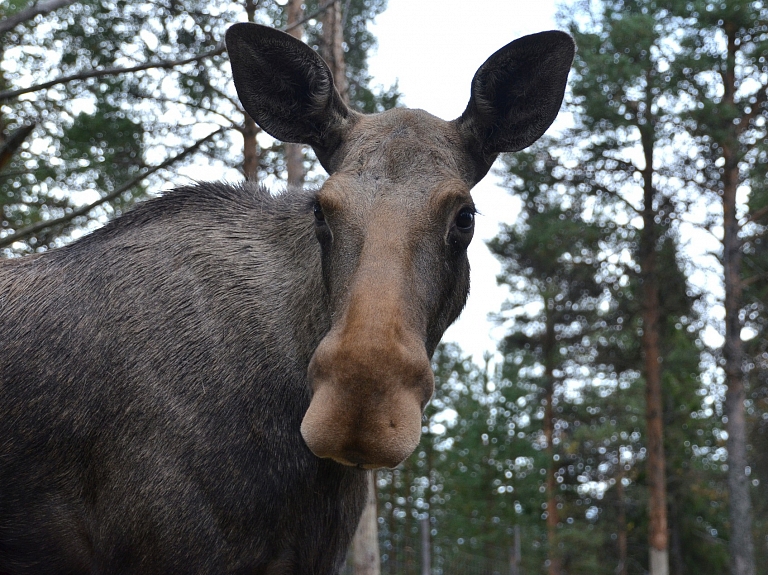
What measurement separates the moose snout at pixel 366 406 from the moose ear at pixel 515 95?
1586 mm

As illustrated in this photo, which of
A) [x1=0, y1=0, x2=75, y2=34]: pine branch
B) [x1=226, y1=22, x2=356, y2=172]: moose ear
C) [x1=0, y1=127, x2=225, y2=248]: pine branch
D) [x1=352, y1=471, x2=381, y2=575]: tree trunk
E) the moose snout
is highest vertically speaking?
[x1=226, y1=22, x2=356, y2=172]: moose ear

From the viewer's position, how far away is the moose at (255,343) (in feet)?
8.79

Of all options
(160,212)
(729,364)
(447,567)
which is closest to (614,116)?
(729,364)

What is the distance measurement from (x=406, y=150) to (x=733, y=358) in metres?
18.3

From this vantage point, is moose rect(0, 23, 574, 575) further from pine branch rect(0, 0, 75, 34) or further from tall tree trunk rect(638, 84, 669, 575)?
tall tree trunk rect(638, 84, 669, 575)

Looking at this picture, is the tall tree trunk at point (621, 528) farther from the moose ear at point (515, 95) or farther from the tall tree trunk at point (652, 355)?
the moose ear at point (515, 95)

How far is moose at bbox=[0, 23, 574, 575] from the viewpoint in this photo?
105 inches

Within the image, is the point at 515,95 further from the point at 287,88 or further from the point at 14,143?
the point at 14,143

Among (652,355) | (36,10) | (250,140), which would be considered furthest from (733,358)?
(36,10)

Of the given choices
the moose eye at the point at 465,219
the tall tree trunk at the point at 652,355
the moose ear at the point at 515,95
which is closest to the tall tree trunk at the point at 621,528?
the tall tree trunk at the point at 652,355

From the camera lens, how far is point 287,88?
12.2 feet

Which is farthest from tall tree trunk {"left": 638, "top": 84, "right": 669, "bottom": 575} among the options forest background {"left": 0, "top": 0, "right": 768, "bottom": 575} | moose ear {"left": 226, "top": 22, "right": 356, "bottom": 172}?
moose ear {"left": 226, "top": 22, "right": 356, "bottom": 172}

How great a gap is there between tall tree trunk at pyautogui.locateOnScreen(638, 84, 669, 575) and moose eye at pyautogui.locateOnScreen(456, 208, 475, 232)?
18096 mm

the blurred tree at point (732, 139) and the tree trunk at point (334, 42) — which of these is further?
the blurred tree at point (732, 139)
